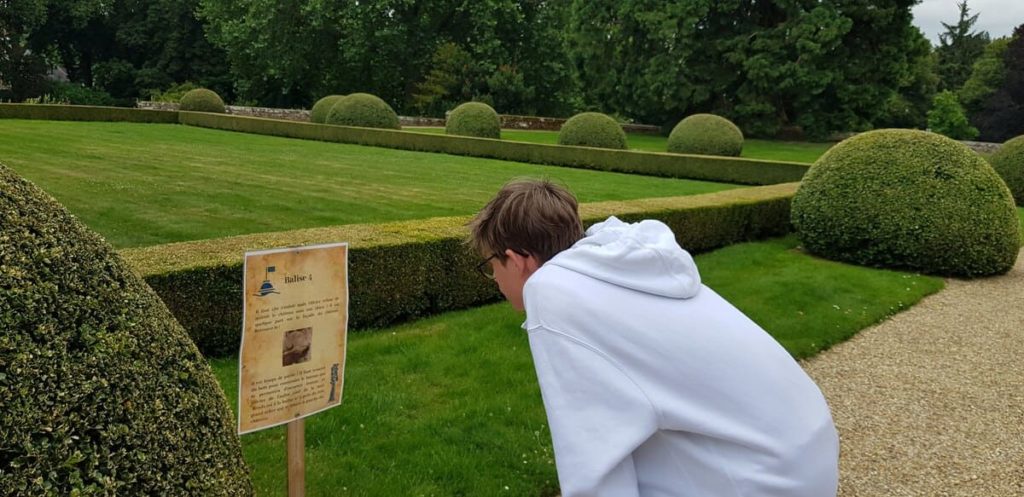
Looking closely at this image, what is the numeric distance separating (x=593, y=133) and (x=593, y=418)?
64.6ft

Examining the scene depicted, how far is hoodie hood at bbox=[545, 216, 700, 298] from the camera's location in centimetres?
134

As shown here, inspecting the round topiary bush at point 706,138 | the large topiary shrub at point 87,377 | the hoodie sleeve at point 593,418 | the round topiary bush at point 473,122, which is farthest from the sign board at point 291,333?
the round topiary bush at point 473,122

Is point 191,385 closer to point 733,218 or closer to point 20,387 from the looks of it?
point 20,387

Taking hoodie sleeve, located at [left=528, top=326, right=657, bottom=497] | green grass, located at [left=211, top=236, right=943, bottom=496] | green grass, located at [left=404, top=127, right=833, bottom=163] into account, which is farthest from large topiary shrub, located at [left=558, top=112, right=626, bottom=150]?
hoodie sleeve, located at [left=528, top=326, right=657, bottom=497]

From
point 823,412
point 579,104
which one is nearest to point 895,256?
point 823,412

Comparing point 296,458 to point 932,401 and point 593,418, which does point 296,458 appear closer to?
point 593,418


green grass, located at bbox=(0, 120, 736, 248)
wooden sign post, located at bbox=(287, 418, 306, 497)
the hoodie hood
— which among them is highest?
the hoodie hood

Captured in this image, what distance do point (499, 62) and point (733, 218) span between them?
28971 millimetres

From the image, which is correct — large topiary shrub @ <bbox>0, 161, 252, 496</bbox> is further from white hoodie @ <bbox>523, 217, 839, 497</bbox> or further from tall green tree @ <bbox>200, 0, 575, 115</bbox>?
tall green tree @ <bbox>200, 0, 575, 115</bbox>

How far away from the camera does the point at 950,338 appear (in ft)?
21.2

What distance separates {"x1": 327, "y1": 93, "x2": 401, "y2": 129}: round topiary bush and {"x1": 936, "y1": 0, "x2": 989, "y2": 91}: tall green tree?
1670 inches

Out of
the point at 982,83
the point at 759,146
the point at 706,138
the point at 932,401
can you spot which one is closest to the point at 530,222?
the point at 932,401

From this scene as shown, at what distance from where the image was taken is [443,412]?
402cm

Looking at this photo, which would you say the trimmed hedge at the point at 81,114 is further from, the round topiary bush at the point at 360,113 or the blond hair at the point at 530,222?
the blond hair at the point at 530,222
